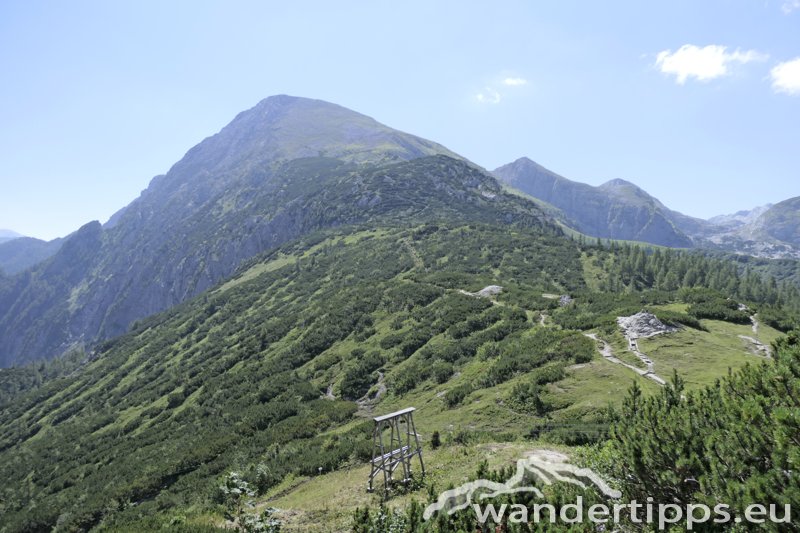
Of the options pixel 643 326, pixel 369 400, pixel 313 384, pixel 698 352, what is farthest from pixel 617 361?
pixel 313 384

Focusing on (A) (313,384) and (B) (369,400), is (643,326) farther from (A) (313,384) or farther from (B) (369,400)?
(A) (313,384)

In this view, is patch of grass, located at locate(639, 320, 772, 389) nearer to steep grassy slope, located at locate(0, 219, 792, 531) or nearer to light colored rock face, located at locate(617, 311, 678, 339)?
light colored rock face, located at locate(617, 311, 678, 339)

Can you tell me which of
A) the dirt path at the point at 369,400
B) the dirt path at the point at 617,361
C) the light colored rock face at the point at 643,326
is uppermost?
the light colored rock face at the point at 643,326

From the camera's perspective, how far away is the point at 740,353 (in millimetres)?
30328

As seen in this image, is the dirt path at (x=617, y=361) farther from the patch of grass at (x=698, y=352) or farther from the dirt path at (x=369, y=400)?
the dirt path at (x=369, y=400)

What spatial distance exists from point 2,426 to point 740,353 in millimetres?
123540

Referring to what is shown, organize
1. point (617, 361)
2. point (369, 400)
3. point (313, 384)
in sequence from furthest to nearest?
point (313, 384)
point (369, 400)
point (617, 361)

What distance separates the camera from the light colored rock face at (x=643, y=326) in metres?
34.3

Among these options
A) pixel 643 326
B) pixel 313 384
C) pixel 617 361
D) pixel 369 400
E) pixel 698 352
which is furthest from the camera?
pixel 313 384

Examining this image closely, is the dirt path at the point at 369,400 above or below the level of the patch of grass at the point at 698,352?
below

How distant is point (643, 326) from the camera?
3525 cm

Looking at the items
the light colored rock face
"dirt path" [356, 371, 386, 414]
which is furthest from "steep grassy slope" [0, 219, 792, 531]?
the light colored rock face

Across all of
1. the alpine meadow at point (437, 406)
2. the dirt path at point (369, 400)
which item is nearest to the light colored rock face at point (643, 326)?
the alpine meadow at point (437, 406)

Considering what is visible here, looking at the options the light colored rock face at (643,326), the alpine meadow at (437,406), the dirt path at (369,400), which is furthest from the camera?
the dirt path at (369,400)
